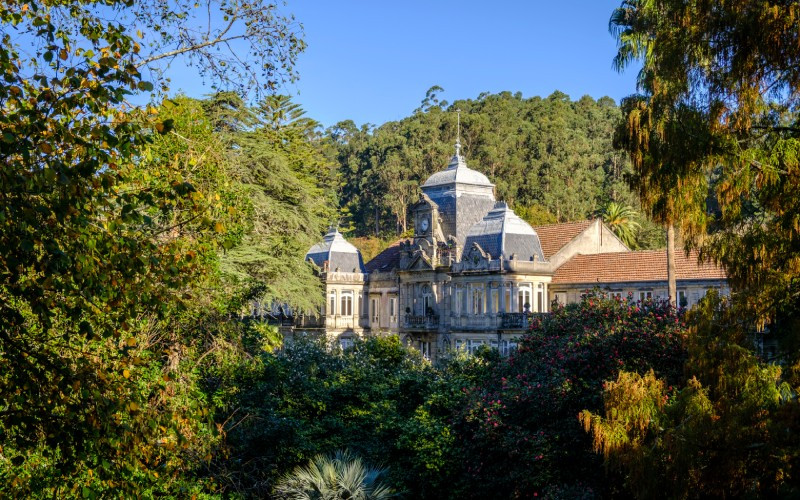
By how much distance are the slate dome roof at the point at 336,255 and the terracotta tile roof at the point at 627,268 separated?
1260cm

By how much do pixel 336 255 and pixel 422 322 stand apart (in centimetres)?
706

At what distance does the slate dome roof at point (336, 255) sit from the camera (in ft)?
156

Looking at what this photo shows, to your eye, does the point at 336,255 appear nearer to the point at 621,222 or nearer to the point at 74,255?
the point at 621,222

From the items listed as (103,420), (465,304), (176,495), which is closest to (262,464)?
(176,495)

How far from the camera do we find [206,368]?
63.1 ft

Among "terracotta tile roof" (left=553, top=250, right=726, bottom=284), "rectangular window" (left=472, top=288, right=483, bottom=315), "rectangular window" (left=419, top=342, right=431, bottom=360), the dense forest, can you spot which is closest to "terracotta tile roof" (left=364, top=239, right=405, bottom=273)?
"rectangular window" (left=419, top=342, right=431, bottom=360)

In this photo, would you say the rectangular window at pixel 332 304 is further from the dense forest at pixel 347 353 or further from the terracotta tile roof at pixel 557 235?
the dense forest at pixel 347 353

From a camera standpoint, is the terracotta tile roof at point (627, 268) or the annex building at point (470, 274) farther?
the annex building at point (470, 274)

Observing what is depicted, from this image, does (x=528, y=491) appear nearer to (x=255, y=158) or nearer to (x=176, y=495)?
(x=176, y=495)

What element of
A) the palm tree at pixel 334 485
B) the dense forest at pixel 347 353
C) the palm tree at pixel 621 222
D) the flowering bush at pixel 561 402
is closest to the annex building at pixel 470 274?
the palm tree at pixel 621 222

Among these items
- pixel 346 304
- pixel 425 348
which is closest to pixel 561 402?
pixel 425 348

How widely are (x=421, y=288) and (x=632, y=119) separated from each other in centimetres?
3094

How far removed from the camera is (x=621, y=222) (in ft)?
169

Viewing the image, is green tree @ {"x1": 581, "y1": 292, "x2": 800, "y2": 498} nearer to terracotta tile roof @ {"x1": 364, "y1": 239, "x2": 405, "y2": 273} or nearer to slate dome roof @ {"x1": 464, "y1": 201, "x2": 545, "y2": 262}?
slate dome roof @ {"x1": 464, "y1": 201, "x2": 545, "y2": 262}
